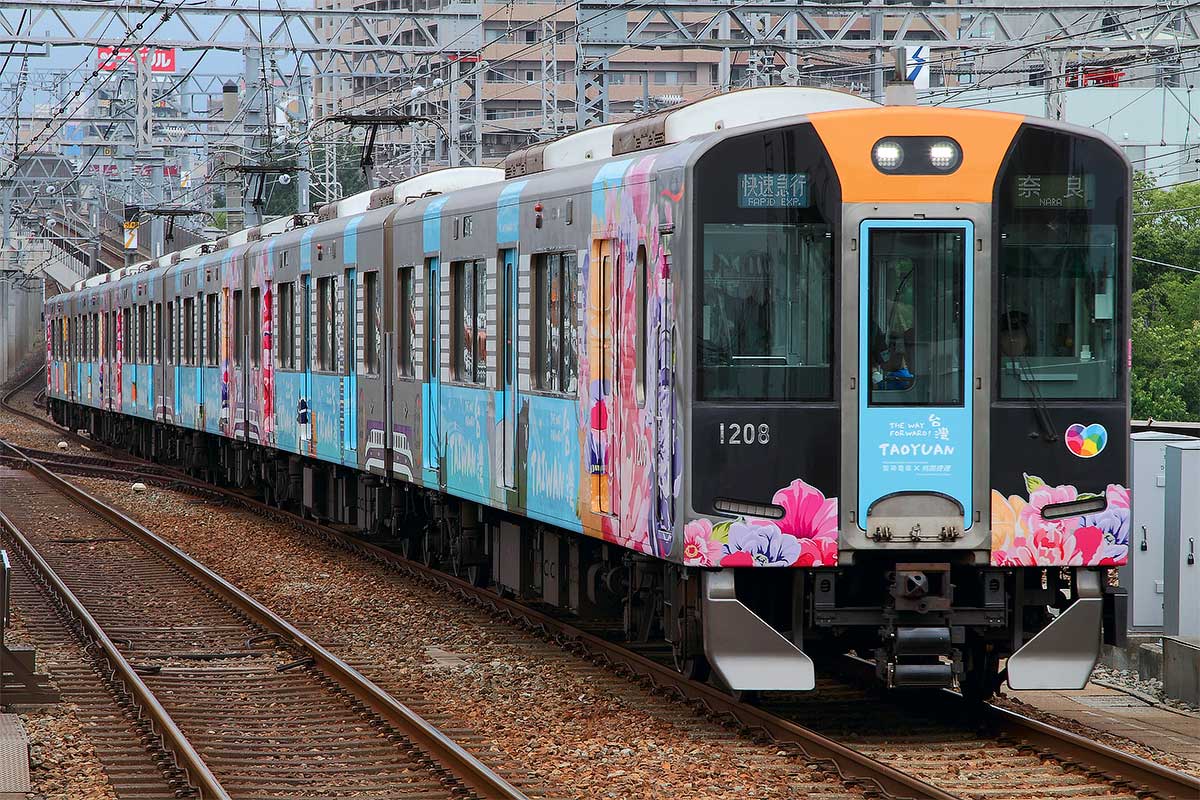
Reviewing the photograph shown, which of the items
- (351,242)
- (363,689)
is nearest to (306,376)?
(351,242)

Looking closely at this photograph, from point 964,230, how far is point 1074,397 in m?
0.91

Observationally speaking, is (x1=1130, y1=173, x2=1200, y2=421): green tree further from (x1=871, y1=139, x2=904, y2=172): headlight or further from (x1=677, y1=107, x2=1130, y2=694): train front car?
(x1=871, y1=139, x2=904, y2=172): headlight

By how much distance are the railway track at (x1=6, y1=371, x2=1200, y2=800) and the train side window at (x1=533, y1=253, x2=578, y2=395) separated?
165 cm

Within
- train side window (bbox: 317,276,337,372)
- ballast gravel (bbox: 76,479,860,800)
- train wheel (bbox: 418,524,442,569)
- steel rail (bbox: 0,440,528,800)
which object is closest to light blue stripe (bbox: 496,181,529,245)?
ballast gravel (bbox: 76,479,860,800)

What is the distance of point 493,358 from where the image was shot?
12.1 m

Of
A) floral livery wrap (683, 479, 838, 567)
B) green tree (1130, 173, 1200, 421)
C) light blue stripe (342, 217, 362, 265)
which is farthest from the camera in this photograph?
green tree (1130, 173, 1200, 421)

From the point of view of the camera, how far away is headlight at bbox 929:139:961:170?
27.9 ft

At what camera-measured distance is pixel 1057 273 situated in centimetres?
855

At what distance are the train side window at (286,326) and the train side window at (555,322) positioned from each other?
320 inches

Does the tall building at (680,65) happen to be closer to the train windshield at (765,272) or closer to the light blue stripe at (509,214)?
the light blue stripe at (509,214)

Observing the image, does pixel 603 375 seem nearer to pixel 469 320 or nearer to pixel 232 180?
pixel 469 320

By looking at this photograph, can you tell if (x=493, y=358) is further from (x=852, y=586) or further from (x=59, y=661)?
(x=852, y=586)

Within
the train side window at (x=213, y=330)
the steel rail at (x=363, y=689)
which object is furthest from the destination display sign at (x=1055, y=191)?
the train side window at (x=213, y=330)

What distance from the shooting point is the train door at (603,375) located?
9672 millimetres
